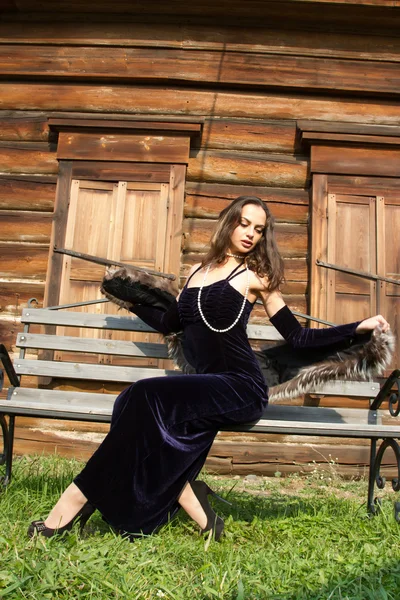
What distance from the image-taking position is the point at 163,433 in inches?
98.3

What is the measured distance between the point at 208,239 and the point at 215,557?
3351mm

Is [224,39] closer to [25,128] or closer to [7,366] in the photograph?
[25,128]

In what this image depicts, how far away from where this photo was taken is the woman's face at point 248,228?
3100 mm

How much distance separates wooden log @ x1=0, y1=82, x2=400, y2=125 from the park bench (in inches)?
101

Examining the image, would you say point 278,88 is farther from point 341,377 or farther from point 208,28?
point 341,377

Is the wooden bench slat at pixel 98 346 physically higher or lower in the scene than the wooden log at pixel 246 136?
lower

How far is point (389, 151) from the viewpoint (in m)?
5.38

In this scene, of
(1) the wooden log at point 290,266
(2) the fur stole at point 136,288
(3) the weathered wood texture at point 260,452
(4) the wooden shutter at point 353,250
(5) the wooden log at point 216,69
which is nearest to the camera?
(2) the fur stole at point 136,288

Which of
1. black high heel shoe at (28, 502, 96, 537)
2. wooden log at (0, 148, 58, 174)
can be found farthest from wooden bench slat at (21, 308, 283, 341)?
wooden log at (0, 148, 58, 174)

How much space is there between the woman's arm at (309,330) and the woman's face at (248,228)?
0.28 meters

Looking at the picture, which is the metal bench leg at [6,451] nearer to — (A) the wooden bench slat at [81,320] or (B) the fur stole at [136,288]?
(A) the wooden bench slat at [81,320]

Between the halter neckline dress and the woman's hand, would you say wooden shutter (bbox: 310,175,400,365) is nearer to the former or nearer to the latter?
the woman's hand

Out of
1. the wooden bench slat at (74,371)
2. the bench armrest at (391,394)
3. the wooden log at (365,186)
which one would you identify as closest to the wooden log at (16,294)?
the wooden bench slat at (74,371)

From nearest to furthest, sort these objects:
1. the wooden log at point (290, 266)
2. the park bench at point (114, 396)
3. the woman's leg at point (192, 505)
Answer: the woman's leg at point (192, 505) → the park bench at point (114, 396) → the wooden log at point (290, 266)
